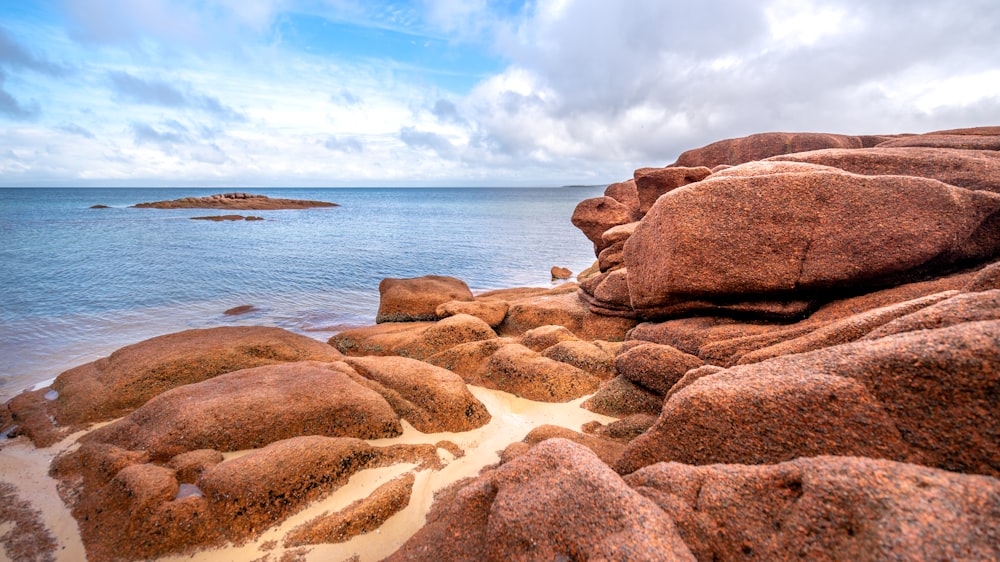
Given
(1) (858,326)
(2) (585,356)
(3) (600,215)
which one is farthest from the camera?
(3) (600,215)

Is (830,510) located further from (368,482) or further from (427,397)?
(427,397)

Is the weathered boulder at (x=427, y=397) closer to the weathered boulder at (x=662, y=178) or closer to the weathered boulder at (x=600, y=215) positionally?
the weathered boulder at (x=662, y=178)

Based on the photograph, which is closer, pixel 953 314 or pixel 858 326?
pixel 953 314

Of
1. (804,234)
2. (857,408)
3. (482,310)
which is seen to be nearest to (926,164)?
(804,234)

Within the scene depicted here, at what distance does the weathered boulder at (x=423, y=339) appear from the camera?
10695 mm

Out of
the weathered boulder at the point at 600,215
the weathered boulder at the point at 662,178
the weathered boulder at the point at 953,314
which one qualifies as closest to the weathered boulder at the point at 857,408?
the weathered boulder at the point at 953,314

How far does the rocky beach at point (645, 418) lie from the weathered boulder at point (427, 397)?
0.16 ft

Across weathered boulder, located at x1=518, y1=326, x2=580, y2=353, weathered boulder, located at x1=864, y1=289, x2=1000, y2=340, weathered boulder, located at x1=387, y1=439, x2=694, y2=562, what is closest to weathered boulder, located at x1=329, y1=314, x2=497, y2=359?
weathered boulder, located at x1=518, y1=326, x2=580, y2=353

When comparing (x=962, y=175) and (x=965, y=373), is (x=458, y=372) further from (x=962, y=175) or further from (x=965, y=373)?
(x=962, y=175)

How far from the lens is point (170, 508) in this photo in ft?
15.9

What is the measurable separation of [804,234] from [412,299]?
38.1 ft

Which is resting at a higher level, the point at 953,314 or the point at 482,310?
Answer: the point at 953,314

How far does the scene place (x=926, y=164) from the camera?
7.54m

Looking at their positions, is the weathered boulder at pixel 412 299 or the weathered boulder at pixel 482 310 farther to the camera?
the weathered boulder at pixel 412 299
